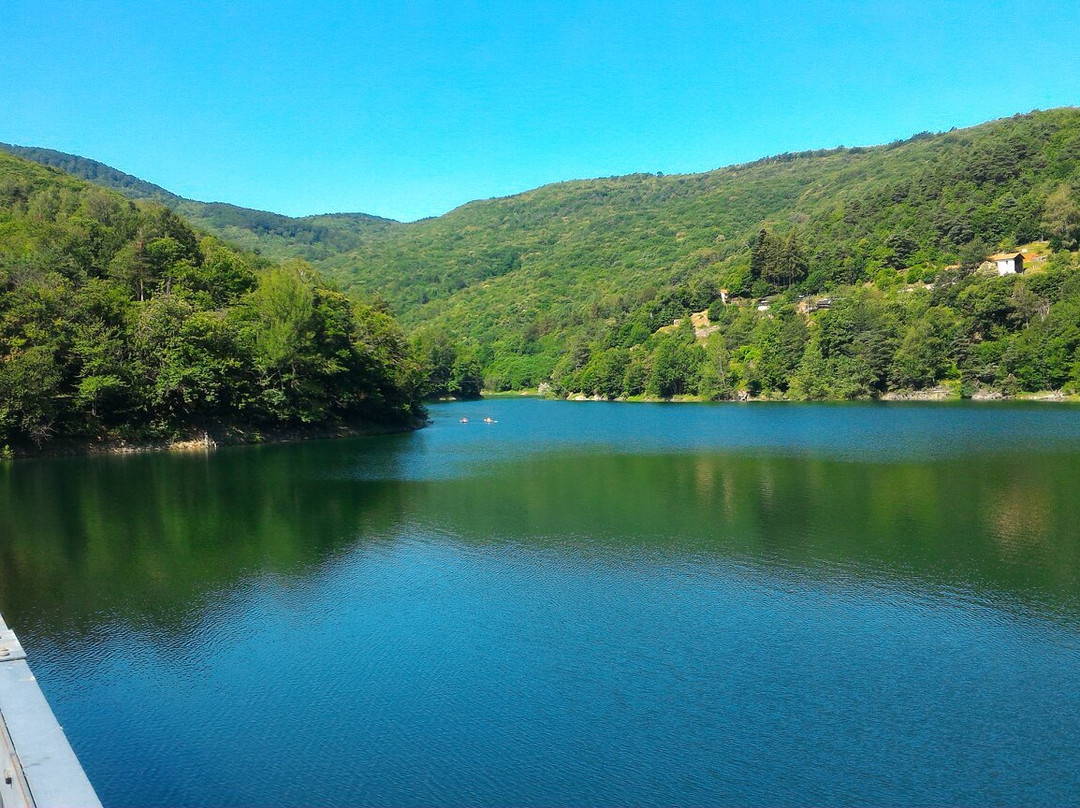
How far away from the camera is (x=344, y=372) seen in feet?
202

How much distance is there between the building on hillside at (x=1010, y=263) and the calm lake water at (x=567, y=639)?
6566 cm

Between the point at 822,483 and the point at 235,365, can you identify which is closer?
the point at 822,483

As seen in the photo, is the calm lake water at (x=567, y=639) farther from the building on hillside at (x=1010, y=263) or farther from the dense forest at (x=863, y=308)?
the building on hillside at (x=1010, y=263)

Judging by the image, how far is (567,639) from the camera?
14.4 m

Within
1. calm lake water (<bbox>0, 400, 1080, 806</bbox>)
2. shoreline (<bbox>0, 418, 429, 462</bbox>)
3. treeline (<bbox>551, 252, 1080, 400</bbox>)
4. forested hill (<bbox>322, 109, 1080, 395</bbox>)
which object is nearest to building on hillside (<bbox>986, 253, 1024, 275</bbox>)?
treeline (<bbox>551, 252, 1080, 400</bbox>)

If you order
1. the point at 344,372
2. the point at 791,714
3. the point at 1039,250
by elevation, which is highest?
the point at 1039,250

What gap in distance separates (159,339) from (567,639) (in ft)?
147

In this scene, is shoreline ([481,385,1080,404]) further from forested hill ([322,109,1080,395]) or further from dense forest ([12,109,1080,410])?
forested hill ([322,109,1080,395])

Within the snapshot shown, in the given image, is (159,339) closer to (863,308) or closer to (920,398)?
(920,398)

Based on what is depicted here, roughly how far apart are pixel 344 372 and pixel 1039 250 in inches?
3365

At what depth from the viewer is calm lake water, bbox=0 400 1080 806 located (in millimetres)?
9750

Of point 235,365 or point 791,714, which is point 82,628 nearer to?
point 791,714

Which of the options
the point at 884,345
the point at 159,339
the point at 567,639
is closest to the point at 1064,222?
the point at 884,345

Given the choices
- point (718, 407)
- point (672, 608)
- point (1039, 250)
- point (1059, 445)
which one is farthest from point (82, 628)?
point (1039, 250)
